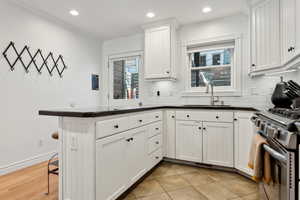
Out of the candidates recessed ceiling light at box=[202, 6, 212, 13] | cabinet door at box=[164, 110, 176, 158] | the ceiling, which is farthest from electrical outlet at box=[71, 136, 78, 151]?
recessed ceiling light at box=[202, 6, 212, 13]

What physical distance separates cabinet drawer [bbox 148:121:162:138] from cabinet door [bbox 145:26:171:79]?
102cm

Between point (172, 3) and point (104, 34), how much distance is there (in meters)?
1.89

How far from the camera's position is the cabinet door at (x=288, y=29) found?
1599 millimetres

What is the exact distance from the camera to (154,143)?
244cm

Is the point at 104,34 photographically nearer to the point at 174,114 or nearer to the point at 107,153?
the point at 174,114

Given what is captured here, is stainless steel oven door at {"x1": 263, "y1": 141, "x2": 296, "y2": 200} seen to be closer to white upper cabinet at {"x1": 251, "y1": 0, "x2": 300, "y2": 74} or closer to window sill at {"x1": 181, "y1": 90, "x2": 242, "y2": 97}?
white upper cabinet at {"x1": 251, "y1": 0, "x2": 300, "y2": 74}

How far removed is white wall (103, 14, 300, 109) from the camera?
272 centimetres

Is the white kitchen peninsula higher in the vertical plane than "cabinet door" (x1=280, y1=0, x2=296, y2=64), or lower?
lower

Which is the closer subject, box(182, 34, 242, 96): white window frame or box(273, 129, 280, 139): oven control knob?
box(273, 129, 280, 139): oven control knob

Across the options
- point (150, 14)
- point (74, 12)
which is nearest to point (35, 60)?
point (74, 12)

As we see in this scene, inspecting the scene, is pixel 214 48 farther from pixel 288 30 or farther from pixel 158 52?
pixel 288 30

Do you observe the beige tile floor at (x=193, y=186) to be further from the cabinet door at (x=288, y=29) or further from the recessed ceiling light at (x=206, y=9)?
the recessed ceiling light at (x=206, y=9)

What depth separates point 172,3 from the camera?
2.60 metres

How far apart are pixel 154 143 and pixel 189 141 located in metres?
0.60
